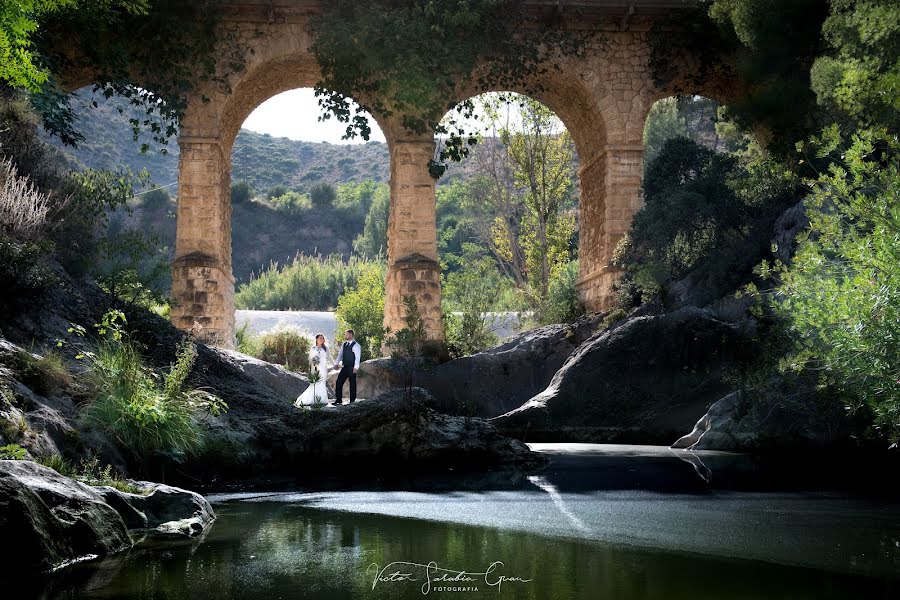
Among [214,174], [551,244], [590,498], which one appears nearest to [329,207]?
[551,244]

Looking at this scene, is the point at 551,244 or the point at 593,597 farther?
the point at 551,244

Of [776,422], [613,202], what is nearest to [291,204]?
[613,202]

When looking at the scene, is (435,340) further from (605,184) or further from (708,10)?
(708,10)

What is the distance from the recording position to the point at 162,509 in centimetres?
562

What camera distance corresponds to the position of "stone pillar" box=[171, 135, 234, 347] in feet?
54.6

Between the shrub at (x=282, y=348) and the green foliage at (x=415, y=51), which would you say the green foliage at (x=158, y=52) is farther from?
the shrub at (x=282, y=348)

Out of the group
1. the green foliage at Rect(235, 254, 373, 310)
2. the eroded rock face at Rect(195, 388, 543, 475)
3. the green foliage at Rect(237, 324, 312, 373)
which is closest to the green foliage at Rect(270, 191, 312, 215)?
the green foliage at Rect(235, 254, 373, 310)

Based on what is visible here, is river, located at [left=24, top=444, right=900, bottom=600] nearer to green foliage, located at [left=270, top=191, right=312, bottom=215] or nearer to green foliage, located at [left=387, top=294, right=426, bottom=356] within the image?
green foliage, located at [left=387, top=294, right=426, bottom=356]

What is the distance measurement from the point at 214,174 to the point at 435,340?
4.91 meters

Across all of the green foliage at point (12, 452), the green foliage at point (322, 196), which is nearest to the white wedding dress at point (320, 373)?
the green foliage at point (12, 452)

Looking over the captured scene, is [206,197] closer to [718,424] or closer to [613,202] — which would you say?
[613,202]

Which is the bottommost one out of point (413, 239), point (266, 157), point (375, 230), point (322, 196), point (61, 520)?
point (61, 520)

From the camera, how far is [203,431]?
8.18m

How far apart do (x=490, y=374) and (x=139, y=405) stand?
26.9ft
